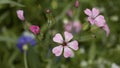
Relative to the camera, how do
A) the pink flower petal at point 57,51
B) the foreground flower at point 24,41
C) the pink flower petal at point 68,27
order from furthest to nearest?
the pink flower petal at point 68,27 < the foreground flower at point 24,41 < the pink flower petal at point 57,51

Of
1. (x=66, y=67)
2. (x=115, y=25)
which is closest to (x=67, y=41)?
(x=66, y=67)

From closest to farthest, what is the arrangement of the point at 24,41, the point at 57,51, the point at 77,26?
the point at 57,51
the point at 24,41
the point at 77,26

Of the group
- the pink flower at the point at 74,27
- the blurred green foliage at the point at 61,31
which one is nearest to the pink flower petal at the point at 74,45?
the blurred green foliage at the point at 61,31

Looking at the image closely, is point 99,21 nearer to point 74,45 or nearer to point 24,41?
point 74,45

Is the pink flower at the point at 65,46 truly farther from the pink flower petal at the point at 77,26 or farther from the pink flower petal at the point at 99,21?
the pink flower petal at the point at 77,26

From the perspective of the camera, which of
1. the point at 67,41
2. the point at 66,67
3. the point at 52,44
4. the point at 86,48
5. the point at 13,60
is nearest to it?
the point at 67,41

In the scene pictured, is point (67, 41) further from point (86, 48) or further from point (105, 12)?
point (105, 12)

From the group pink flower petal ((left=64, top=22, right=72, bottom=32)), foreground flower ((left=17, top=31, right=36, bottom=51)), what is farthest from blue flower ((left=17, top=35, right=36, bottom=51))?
pink flower petal ((left=64, top=22, right=72, bottom=32))

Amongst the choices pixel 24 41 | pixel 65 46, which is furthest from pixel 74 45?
pixel 24 41
